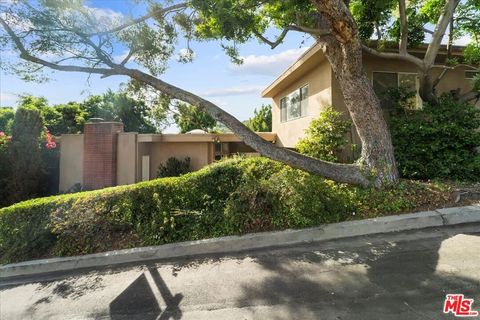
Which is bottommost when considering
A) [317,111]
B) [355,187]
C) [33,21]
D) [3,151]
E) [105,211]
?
[105,211]

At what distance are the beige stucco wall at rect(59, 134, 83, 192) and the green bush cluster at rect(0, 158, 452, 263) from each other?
23.3ft

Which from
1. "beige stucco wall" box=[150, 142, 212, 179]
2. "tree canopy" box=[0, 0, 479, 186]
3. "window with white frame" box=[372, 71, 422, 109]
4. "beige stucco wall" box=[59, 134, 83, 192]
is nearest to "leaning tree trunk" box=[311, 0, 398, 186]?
"tree canopy" box=[0, 0, 479, 186]

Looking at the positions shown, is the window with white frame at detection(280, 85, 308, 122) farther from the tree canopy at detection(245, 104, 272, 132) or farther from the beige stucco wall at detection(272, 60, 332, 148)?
the tree canopy at detection(245, 104, 272, 132)

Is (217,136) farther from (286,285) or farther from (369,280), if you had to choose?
(369,280)

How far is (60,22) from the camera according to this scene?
20.6ft

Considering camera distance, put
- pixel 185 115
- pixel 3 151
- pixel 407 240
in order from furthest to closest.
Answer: pixel 185 115
pixel 3 151
pixel 407 240

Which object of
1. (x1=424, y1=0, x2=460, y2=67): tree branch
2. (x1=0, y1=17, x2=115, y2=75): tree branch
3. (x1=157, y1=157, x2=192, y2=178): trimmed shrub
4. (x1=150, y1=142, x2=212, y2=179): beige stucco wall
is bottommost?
(x1=157, y1=157, x2=192, y2=178): trimmed shrub

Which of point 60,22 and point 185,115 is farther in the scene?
point 185,115

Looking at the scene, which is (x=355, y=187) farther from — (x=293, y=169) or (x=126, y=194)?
(x=126, y=194)

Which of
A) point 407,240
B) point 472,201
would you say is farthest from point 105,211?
point 472,201

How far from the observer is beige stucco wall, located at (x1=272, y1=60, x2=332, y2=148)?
370 inches

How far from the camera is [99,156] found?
11.6 m

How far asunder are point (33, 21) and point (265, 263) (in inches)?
260

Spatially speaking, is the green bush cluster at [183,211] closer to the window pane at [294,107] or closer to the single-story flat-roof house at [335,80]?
the single-story flat-roof house at [335,80]
